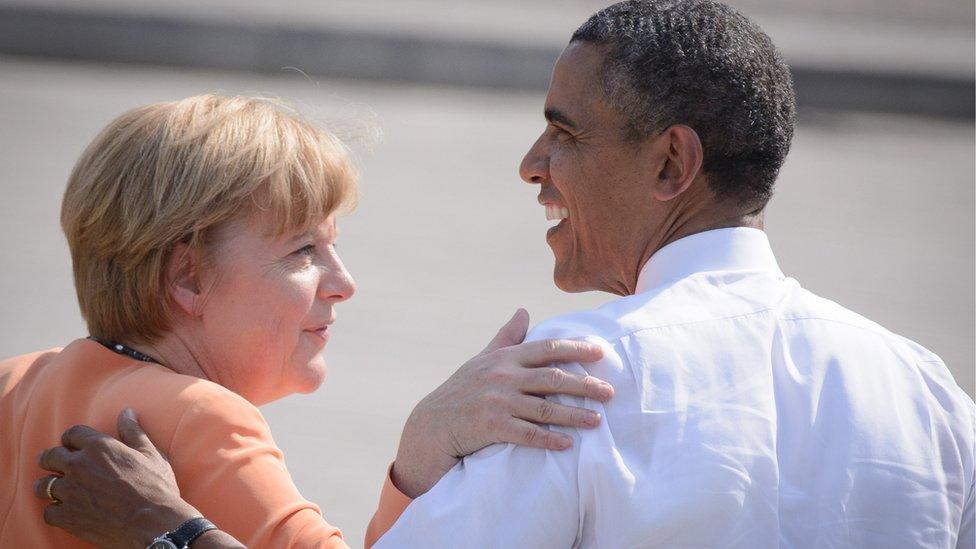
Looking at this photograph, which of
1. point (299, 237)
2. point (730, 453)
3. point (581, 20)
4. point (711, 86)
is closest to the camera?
point (730, 453)

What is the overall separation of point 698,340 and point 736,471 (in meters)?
0.21

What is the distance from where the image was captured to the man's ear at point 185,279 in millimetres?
2234

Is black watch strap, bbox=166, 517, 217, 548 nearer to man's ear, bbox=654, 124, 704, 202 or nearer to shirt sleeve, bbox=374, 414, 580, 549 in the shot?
shirt sleeve, bbox=374, 414, 580, 549

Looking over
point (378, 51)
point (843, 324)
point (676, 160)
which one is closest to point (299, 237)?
point (676, 160)

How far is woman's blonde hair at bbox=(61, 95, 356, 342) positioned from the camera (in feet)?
7.19

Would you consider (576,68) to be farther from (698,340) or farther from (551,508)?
(551,508)

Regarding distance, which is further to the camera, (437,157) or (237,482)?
(437,157)

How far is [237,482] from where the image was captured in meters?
1.97

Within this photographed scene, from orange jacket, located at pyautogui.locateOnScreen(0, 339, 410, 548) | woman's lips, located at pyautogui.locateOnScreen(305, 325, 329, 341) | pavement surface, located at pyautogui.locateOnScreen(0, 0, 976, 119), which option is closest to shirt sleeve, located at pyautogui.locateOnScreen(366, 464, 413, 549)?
orange jacket, located at pyautogui.locateOnScreen(0, 339, 410, 548)

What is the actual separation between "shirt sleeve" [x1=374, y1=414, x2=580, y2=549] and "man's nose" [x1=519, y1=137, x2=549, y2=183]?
0.70 metres

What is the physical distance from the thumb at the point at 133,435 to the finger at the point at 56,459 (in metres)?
0.09

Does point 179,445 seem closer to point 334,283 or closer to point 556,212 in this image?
point 334,283

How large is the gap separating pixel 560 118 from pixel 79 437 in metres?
0.98

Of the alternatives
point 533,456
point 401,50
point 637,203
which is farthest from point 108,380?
point 401,50
